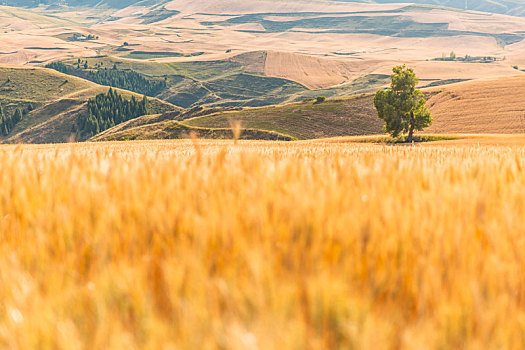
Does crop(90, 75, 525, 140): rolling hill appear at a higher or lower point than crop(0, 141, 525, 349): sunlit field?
lower

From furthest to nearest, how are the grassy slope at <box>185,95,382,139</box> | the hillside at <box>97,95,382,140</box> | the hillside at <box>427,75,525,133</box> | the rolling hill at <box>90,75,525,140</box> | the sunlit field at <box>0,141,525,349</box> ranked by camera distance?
the grassy slope at <box>185,95,382,139</box> → the hillside at <box>97,95,382,140</box> → the rolling hill at <box>90,75,525,140</box> → the hillside at <box>427,75,525,133</box> → the sunlit field at <box>0,141,525,349</box>

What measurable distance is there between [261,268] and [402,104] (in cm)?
7013

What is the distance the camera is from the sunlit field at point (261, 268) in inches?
48.4

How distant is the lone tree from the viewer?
218 ft

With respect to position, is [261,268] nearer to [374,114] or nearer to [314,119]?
[314,119]

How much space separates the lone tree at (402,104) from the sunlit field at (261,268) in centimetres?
6865

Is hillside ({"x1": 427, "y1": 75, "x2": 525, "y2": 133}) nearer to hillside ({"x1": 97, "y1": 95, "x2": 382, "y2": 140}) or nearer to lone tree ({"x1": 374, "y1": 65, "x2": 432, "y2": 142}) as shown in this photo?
hillside ({"x1": 97, "y1": 95, "x2": 382, "y2": 140})

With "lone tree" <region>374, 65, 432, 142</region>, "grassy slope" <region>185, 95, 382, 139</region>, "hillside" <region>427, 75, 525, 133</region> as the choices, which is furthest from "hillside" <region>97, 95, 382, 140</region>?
"lone tree" <region>374, 65, 432, 142</region>

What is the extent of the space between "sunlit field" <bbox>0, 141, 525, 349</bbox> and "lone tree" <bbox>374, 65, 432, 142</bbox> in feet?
225

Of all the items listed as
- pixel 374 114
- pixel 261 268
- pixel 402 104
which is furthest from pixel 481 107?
pixel 261 268

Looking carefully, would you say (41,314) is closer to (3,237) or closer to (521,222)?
(3,237)

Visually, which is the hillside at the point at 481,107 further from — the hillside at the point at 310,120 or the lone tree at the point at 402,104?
the lone tree at the point at 402,104

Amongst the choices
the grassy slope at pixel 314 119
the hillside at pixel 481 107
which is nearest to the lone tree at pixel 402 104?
the hillside at pixel 481 107

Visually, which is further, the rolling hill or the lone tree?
the rolling hill
